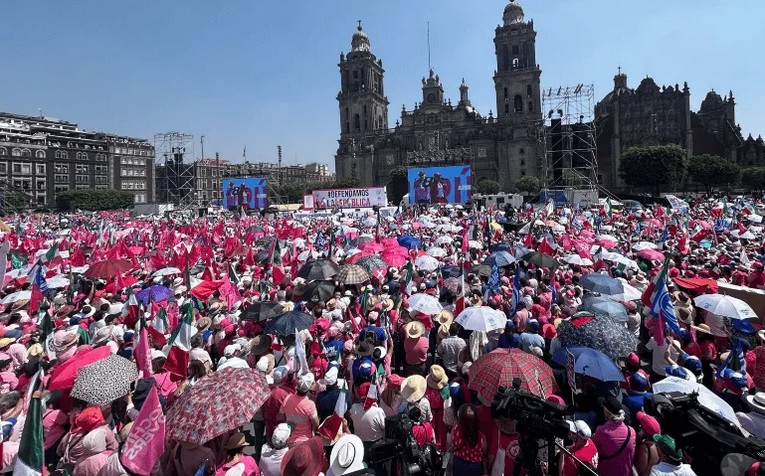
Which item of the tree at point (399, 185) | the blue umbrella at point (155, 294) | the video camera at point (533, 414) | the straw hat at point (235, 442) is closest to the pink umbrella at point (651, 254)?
the video camera at point (533, 414)

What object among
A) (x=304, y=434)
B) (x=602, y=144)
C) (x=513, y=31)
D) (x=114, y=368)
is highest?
(x=513, y=31)

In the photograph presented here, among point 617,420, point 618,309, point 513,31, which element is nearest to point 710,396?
point 617,420

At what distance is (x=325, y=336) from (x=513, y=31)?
278 feet

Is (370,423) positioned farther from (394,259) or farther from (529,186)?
(529,186)

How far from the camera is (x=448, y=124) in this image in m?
85.3

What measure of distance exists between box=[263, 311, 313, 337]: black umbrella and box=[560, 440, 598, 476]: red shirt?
3.85m

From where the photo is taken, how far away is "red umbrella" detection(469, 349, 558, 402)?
4.44m

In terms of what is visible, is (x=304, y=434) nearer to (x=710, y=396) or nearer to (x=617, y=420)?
(x=617, y=420)

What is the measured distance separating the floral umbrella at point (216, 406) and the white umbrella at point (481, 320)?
3.24 meters

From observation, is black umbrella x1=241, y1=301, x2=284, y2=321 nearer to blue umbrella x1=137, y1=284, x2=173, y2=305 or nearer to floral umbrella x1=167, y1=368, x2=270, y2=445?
blue umbrella x1=137, y1=284, x2=173, y2=305

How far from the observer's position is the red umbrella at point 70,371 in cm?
496

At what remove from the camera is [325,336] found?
7102mm

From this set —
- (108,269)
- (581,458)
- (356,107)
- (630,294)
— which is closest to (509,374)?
(581,458)

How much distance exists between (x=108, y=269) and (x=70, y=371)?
640 centimetres
